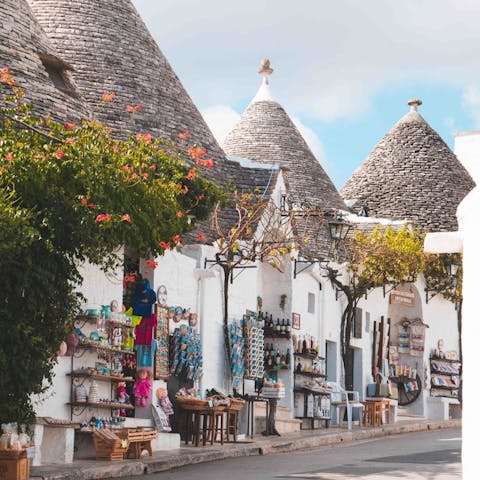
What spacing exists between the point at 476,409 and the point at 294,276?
16795mm

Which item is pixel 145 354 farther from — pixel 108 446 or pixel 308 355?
pixel 308 355

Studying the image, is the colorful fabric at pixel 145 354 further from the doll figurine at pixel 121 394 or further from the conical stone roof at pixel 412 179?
the conical stone roof at pixel 412 179

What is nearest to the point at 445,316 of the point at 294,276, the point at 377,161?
the point at 377,161

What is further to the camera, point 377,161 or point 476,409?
point 377,161

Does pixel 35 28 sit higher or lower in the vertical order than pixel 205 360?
higher

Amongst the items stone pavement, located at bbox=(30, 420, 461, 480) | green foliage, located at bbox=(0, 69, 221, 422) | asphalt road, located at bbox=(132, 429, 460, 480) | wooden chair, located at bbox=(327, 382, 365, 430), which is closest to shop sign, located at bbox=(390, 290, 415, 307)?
wooden chair, located at bbox=(327, 382, 365, 430)

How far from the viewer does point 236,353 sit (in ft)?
70.6

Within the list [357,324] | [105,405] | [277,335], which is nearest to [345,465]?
[105,405]

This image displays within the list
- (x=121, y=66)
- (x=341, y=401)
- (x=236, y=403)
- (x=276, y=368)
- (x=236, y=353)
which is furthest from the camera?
(x=341, y=401)

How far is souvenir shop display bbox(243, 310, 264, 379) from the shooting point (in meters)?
22.0

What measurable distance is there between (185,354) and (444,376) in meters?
16.5

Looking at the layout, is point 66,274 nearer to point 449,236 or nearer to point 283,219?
point 449,236

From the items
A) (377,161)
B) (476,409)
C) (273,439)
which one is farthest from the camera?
(377,161)

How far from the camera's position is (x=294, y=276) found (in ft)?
80.9
